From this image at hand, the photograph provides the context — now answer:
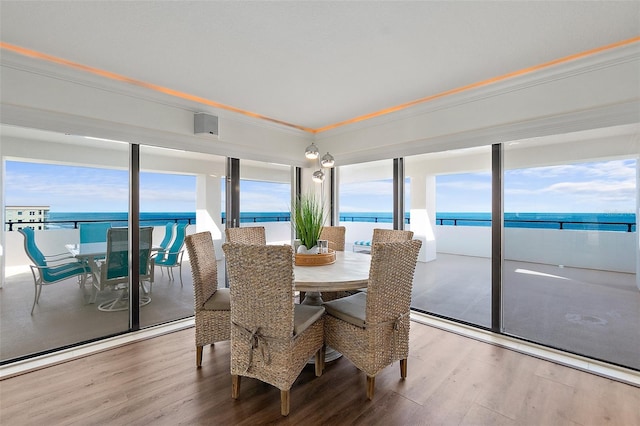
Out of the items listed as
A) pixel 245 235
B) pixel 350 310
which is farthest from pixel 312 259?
pixel 245 235

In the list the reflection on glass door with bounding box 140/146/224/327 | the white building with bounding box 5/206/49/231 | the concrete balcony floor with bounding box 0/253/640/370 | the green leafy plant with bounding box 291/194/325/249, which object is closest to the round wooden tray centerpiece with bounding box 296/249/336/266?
the green leafy plant with bounding box 291/194/325/249

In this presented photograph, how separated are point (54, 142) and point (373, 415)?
348cm

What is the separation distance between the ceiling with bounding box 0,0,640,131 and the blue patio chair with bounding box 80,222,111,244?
148 cm

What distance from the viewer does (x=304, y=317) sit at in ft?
6.94

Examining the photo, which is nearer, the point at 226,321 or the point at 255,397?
the point at 255,397

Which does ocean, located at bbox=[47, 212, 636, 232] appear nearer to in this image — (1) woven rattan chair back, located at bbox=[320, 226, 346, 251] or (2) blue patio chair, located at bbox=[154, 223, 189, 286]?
(2) blue patio chair, located at bbox=[154, 223, 189, 286]

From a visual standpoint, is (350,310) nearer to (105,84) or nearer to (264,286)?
(264,286)

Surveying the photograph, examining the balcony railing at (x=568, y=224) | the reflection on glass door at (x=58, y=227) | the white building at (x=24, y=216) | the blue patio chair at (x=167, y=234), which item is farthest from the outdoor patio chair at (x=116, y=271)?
the balcony railing at (x=568, y=224)

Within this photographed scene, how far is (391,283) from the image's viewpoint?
2076 mm

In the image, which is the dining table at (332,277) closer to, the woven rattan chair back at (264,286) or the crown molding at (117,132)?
the woven rattan chair back at (264,286)

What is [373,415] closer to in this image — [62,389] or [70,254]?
[62,389]

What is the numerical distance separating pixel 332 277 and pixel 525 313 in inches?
84.5

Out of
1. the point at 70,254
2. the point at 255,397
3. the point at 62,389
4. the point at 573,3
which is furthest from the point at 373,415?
the point at 70,254

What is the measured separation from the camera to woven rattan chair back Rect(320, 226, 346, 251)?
3832mm
